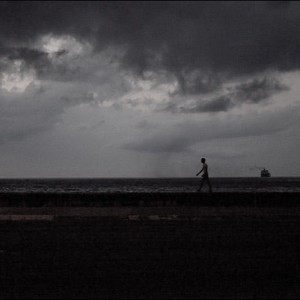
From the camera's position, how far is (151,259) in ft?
18.1

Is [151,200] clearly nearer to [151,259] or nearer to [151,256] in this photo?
[151,256]

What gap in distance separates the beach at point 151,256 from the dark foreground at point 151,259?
0.04ft

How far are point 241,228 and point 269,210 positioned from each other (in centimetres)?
384

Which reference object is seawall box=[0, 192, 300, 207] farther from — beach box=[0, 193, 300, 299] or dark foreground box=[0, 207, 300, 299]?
dark foreground box=[0, 207, 300, 299]

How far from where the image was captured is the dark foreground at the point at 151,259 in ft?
13.4

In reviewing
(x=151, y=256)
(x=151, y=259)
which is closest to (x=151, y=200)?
(x=151, y=256)

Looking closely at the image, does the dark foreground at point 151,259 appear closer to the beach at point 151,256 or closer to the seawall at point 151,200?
the beach at point 151,256

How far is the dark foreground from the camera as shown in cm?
409

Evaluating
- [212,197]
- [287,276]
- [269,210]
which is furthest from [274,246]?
[212,197]

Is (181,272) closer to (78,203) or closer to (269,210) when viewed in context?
(269,210)

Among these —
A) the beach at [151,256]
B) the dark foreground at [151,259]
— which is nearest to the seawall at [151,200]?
the beach at [151,256]

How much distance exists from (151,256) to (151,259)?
20 centimetres

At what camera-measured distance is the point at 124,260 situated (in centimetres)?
543

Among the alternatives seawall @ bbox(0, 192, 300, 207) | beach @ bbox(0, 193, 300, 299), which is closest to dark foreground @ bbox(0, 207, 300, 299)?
beach @ bbox(0, 193, 300, 299)
